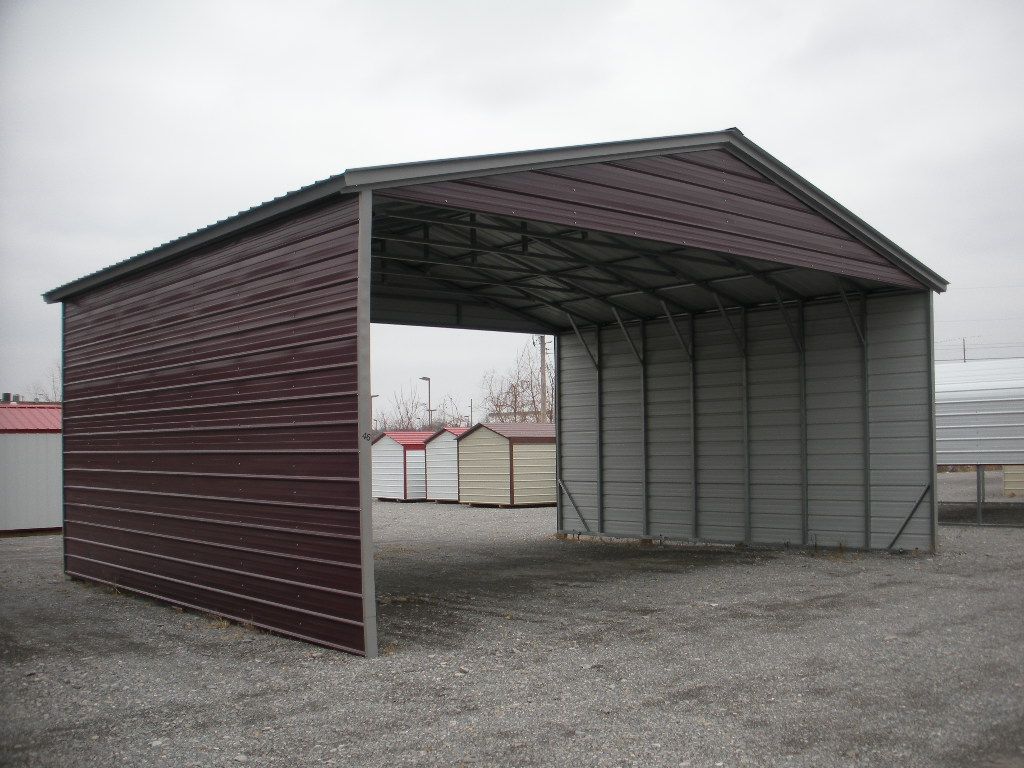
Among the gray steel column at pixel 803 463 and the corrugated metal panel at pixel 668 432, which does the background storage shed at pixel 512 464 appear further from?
the gray steel column at pixel 803 463

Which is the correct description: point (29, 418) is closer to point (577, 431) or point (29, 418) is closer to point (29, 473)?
point (29, 473)

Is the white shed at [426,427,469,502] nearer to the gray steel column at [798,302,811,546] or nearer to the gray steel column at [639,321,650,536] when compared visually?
the gray steel column at [639,321,650,536]

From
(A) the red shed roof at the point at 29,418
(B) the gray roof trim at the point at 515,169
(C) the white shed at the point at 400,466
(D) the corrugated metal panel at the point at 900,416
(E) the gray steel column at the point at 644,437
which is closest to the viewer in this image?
(B) the gray roof trim at the point at 515,169

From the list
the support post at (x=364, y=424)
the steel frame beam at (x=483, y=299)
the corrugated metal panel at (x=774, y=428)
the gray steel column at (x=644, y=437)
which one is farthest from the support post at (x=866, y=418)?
the support post at (x=364, y=424)

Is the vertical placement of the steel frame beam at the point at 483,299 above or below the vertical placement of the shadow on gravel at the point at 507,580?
above

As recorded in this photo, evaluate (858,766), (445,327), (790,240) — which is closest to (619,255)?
(790,240)

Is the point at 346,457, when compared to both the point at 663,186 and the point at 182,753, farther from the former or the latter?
the point at 663,186

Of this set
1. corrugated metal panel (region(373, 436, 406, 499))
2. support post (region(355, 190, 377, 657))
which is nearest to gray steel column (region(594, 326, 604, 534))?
support post (region(355, 190, 377, 657))

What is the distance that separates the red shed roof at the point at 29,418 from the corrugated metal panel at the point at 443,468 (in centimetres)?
1029

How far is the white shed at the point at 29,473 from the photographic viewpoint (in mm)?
20125

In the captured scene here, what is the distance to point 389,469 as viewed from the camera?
98.1 ft

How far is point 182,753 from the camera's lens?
17.4 feet

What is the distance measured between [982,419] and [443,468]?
14.9 m

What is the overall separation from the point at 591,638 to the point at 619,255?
6320 millimetres
